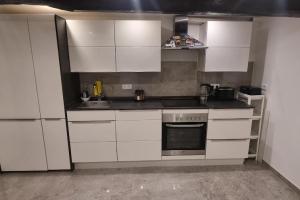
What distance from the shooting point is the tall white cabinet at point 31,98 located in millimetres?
2244

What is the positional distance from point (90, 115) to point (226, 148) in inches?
77.3

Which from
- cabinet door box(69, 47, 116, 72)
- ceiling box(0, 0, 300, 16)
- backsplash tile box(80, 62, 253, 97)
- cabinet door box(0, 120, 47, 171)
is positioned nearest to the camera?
ceiling box(0, 0, 300, 16)

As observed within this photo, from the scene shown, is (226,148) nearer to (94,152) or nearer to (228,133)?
(228,133)

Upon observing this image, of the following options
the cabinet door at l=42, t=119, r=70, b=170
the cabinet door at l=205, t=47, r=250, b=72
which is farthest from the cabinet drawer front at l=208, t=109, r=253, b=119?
the cabinet door at l=42, t=119, r=70, b=170

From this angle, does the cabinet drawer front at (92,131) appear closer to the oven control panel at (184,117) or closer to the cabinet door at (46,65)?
the cabinet door at (46,65)

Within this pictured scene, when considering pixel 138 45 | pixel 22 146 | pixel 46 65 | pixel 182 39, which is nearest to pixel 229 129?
pixel 182 39

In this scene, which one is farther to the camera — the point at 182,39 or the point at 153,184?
the point at 182,39

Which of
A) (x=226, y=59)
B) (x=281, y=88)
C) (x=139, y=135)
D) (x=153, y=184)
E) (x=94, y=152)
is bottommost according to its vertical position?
(x=153, y=184)

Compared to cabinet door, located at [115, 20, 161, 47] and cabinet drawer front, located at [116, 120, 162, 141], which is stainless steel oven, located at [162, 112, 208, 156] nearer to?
cabinet drawer front, located at [116, 120, 162, 141]

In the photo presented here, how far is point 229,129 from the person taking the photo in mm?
2627

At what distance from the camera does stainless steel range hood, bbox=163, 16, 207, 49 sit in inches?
103

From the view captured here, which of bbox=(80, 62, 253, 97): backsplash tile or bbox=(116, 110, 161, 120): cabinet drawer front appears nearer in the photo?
bbox=(116, 110, 161, 120): cabinet drawer front

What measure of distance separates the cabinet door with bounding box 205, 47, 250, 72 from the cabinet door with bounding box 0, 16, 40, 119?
7.73 ft

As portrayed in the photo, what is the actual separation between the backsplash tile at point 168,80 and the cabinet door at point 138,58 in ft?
1.20
